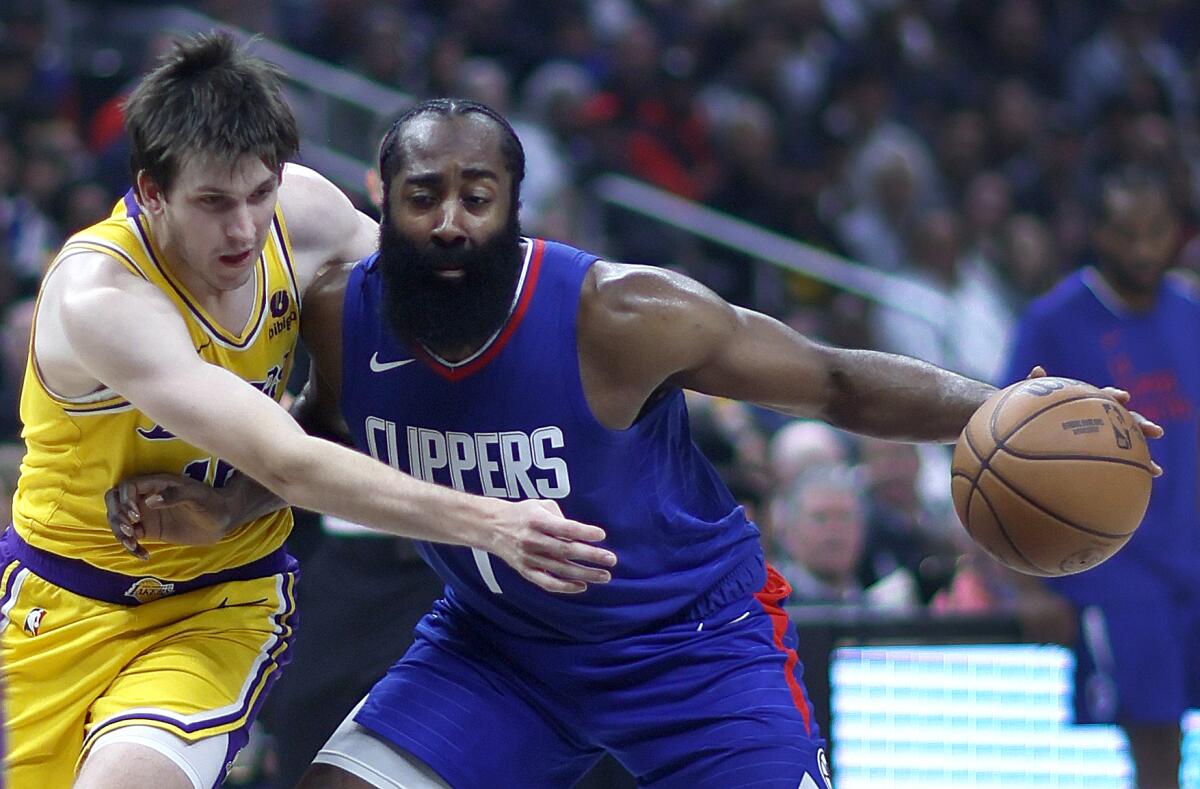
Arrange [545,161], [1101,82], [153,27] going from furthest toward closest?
[1101,82] < [153,27] < [545,161]

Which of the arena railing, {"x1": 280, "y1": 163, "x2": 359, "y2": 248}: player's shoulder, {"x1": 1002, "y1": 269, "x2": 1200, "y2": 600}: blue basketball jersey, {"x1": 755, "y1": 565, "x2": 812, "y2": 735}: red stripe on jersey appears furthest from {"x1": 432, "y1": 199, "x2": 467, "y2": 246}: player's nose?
the arena railing

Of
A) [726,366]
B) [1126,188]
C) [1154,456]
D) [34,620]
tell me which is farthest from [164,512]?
[1126,188]

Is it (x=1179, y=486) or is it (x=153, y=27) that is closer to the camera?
(x=1179, y=486)

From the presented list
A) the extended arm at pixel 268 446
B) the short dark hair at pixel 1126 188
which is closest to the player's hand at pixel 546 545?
the extended arm at pixel 268 446

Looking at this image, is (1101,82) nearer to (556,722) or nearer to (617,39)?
(617,39)

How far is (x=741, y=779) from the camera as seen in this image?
134 inches

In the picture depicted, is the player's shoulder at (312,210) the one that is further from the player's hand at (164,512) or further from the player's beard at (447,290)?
the player's hand at (164,512)

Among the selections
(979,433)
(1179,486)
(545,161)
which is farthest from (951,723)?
(545,161)

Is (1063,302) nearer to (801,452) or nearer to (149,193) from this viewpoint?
(801,452)

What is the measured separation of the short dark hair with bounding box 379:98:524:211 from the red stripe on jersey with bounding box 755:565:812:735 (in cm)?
109

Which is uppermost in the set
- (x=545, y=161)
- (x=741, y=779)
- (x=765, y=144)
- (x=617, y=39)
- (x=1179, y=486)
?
(x=617, y=39)

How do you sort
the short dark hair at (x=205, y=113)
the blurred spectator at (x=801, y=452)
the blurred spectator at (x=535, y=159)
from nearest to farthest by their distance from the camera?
the short dark hair at (x=205, y=113)
the blurred spectator at (x=801, y=452)
the blurred spectator at (x=535, y=159)

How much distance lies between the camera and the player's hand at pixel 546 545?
2.76 m

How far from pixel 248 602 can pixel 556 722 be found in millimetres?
738
